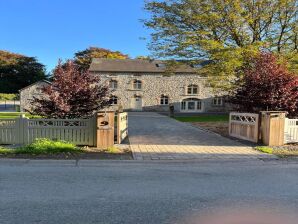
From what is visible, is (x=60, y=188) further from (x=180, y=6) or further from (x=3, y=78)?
(x=3, y=78)

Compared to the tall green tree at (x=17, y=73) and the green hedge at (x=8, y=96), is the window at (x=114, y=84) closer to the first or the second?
the green hedge at (x=8, y=96)

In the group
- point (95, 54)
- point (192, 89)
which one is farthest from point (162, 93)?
point (95, 54)

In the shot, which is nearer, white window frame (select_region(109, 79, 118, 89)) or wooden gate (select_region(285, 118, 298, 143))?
wooden gate (select_region(285, 118, 298, 143))

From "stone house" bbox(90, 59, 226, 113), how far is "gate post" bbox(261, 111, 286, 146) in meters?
36.6

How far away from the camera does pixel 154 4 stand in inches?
746

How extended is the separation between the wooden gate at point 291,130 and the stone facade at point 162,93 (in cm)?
3639

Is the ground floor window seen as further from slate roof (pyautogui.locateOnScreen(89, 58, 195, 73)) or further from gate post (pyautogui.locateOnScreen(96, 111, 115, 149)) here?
gate post (pyautogui.locateOnScreen(96, 111, 115, 149))

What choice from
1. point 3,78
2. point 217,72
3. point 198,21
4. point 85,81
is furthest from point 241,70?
point 3,78

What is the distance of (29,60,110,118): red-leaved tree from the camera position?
10586 millimetres

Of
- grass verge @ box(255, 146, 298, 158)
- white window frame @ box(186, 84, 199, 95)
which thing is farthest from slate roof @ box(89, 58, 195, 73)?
grass verge @ box(255, 146, 298, 158)

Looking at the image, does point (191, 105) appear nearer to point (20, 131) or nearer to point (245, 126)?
point (245, 126)

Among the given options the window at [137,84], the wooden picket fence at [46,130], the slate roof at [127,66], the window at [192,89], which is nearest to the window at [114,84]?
the slate roof at [127,66]

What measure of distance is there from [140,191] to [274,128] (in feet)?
24.2

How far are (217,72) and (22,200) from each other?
1418 centimetres
